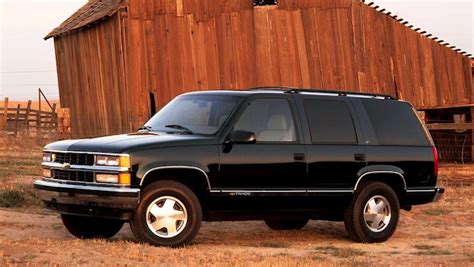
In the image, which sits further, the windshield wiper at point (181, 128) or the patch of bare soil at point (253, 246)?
the windshield wiper at point (181, 128)

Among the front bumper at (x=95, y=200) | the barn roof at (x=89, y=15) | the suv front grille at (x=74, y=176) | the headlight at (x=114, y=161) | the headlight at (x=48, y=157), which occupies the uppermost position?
the barn roof at (x=89, y=15)

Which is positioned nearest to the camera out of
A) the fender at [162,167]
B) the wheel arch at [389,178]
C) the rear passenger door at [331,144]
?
the fender at [162,167]

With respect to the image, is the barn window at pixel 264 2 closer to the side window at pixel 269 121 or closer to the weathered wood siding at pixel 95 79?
the weathered wood siding at pixel 95 79

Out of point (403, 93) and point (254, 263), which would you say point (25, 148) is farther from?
point (254, 263)

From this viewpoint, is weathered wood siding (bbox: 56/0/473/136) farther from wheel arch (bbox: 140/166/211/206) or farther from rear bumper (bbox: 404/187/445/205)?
wheel arch (bbox: 140/166/211/206)

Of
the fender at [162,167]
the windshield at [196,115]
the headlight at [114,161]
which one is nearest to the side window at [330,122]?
the windshield at [196,115]

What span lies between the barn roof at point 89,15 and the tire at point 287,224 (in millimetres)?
10886

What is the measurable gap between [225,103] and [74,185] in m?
2.13

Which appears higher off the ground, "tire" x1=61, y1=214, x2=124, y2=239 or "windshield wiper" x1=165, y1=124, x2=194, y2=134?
"windshield wiper" x1=165, y1=124, x2=194, y2=134

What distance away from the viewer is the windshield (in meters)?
11.1

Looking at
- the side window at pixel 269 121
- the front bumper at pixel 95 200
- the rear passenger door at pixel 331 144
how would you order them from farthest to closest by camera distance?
the rear passenger door at pixel 331 144 → the side window at pixel 269 121 → the front bumper at pixel 95 200

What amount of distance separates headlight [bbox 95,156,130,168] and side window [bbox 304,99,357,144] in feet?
8.71

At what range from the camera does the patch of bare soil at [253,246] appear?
9.34m

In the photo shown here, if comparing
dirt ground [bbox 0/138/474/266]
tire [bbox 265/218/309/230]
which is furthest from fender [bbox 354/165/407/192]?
tire [bbox 265/218/309/230]
